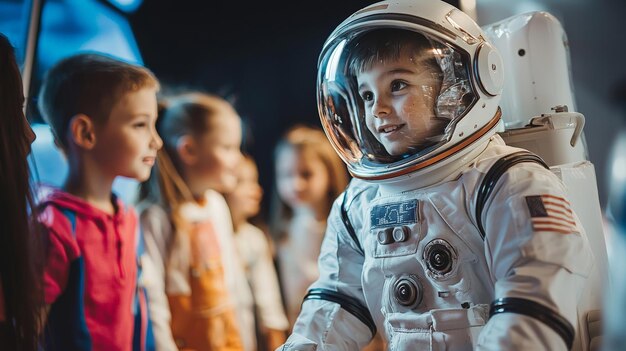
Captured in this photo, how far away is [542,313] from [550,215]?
0.68 feet

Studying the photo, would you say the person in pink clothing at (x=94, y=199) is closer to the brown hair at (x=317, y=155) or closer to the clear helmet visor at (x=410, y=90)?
the brown hair at (x=317, y=155)

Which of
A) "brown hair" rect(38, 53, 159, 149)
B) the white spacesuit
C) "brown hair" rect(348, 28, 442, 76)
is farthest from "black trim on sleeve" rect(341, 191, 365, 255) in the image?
"brown hair" rect(38, 53, 159, 149)

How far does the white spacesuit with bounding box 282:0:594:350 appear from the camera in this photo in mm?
1242

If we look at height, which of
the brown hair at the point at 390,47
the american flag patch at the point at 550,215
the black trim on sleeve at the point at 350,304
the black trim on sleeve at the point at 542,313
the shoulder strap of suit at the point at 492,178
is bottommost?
the black trim on sleeve at the point at 350,304

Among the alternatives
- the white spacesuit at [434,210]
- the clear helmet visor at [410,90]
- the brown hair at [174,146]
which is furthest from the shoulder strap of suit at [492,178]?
the brown hair at [174,146]

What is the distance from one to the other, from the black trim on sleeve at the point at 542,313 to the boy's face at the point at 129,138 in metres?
1.49

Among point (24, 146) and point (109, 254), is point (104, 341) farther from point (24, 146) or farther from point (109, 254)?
point (24, 146)

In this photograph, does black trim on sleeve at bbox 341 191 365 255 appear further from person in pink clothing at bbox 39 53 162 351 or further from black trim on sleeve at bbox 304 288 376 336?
person in pink clothing at bbox 39 53 162 351

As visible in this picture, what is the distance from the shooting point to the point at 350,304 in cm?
162

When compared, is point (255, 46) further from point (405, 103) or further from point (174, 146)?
point (405, 103)

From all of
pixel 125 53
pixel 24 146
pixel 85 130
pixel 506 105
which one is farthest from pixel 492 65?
pixel 125 53

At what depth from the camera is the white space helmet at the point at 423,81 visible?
145cm

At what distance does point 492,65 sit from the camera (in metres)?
1.48

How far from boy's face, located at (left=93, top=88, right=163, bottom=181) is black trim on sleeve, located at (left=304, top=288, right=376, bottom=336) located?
3.22ft
